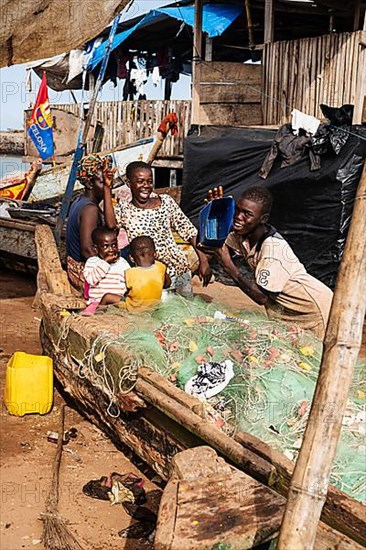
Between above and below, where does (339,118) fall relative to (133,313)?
above

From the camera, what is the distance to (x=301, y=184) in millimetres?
8258

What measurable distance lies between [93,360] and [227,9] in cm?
980

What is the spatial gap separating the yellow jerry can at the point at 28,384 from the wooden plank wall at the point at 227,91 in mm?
6611

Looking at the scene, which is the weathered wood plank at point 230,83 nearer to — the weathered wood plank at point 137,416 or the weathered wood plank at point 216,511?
the weathered wood plank at point 137,416

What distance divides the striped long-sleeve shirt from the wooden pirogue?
174 millimetres

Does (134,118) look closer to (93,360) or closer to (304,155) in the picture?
(304,155)

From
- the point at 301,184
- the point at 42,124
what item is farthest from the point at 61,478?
the point at 42,124

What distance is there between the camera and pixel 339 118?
831 centimetres

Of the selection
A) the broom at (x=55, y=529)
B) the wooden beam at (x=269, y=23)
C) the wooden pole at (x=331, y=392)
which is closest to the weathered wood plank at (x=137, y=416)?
the wooden pole at (x=331, y=392)

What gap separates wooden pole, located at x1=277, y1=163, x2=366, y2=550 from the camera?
198 centimetres

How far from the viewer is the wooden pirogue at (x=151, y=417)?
2.34 m

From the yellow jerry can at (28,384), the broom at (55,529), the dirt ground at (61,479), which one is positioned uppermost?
the yellow jerry can at (28,384)

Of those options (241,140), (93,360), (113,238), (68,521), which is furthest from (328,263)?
(68,521)

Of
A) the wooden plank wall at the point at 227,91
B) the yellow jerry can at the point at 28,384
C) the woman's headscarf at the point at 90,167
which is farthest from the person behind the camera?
the wooden plank wall at the point at 227,91
